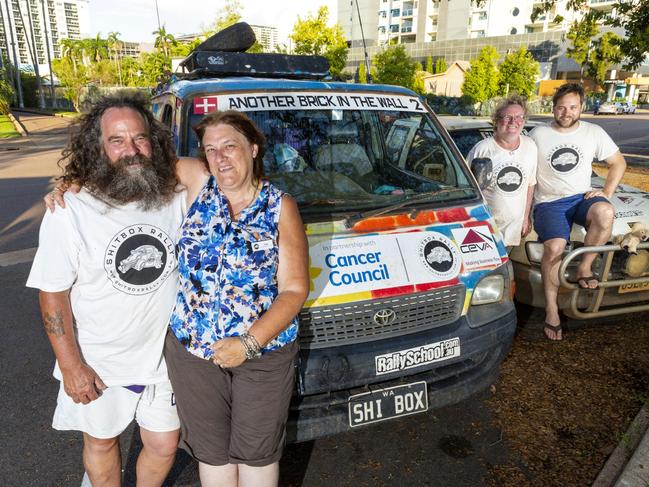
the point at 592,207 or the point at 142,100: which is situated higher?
the point at 142,100

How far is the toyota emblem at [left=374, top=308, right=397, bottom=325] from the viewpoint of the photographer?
103 inches

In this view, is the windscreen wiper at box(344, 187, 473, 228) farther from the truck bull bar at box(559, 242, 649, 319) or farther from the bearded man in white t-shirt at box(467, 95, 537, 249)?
the truck bull bar at box(559, 242, 649, 319)

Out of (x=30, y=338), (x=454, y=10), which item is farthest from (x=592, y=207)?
(x=454, y=10)

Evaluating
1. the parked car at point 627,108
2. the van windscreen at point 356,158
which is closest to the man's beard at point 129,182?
the van windscreen at point 356,158

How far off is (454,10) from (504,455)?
80951 mm

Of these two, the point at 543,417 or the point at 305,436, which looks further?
the point at 543,417

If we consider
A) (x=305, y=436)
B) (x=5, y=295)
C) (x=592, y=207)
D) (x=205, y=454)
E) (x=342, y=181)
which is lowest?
(x=5, y=295)

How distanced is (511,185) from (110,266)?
3.22 meters

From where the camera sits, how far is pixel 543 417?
319cm

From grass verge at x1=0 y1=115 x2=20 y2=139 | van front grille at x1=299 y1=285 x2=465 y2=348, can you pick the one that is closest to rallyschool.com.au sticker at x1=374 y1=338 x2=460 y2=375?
van front grille at x1=299 y1=285 x2=465 y2=348

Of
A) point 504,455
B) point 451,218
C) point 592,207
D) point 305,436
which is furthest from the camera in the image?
point 592,207

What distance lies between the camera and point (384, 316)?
2.63m

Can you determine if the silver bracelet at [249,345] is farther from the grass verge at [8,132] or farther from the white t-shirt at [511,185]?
the grass verge at [8,132]

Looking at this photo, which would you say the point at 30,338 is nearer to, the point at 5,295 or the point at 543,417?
the point at 5,295
